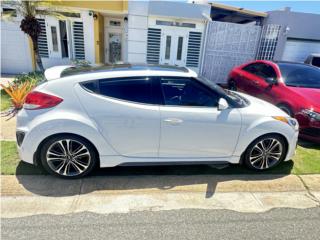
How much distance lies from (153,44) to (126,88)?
314 inches

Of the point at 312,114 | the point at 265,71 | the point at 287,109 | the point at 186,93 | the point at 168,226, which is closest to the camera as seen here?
the point at 168,226

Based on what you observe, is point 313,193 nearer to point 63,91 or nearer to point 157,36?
point 63,91

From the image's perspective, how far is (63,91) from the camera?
9.37 ft

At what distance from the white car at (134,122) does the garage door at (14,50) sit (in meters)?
9.03

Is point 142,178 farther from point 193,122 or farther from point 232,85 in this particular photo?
point 232,85

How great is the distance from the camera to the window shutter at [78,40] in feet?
33.8

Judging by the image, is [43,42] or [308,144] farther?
[43,42]

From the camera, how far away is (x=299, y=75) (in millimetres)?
5500

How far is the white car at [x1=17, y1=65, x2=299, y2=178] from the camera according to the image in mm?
2840

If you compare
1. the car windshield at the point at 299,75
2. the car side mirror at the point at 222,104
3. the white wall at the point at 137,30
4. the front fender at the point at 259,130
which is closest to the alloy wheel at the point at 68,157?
the car side mirror at the point at 222,104

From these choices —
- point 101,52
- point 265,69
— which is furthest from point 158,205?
point 101,52

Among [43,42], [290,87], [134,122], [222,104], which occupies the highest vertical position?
[43,42]

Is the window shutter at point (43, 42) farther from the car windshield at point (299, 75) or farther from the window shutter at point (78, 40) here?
the car windshield at point (299, 75)

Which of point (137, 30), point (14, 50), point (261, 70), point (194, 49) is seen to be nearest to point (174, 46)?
point (194, 49)
